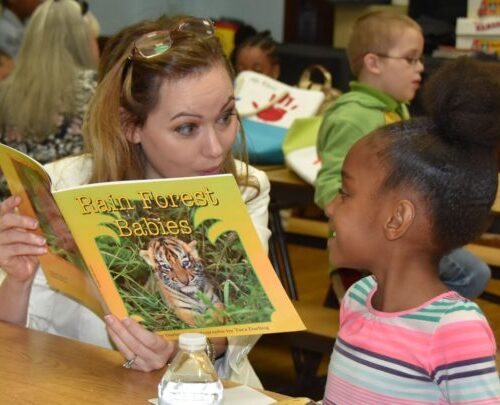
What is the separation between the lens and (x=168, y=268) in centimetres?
148

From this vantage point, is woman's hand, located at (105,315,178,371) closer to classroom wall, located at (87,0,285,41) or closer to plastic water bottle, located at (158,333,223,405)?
plastic water bottle, located at (158,333,223,405)

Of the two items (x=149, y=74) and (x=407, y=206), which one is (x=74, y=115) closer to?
(x=149, y=74)

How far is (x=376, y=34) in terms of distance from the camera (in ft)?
11.8

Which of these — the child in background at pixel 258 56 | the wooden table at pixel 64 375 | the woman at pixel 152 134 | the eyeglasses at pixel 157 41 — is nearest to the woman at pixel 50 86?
the child in background at pixel 258 56

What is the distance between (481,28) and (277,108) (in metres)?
1.74

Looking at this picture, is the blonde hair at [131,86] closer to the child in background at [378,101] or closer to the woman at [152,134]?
the woman at [152,134]

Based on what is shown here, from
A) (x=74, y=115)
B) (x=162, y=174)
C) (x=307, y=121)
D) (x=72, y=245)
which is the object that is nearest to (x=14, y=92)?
(x=74, y=115)

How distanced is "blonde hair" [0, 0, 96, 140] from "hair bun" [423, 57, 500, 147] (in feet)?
8.73

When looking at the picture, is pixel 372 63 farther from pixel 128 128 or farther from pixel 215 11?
pixel 215 11

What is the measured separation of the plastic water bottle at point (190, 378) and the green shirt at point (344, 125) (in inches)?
65.4

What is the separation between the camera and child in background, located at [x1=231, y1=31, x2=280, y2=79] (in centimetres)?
585

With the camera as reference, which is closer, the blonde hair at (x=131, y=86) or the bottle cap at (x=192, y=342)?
the bottle cap at (x=192, y=342)

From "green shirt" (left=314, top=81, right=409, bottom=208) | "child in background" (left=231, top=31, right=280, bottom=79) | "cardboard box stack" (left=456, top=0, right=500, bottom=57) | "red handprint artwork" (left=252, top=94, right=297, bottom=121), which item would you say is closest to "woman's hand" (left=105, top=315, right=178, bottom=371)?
"green shirt" (left=314, top=81, right=409, bottom=208)

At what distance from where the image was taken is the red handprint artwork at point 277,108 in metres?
4.11
